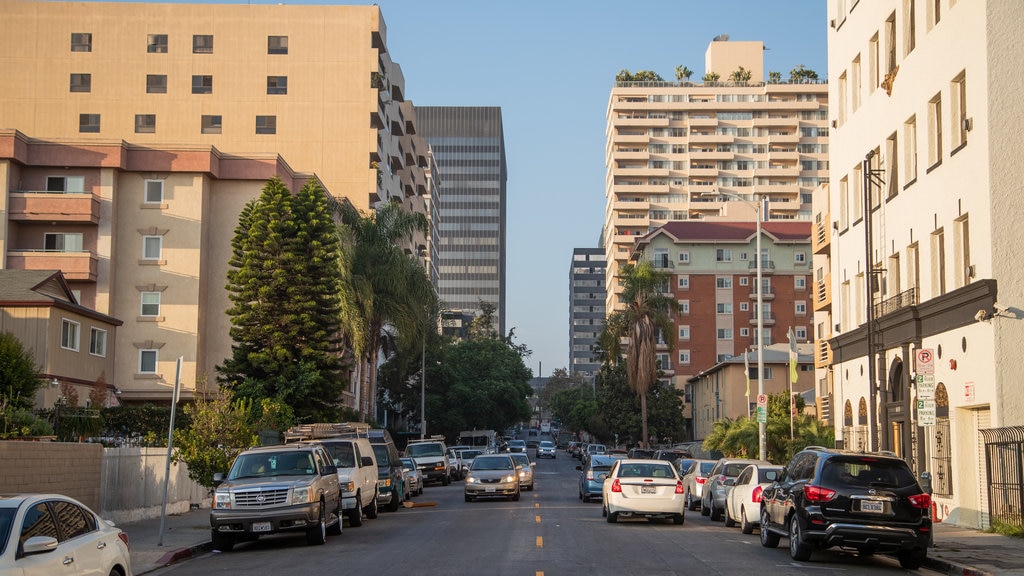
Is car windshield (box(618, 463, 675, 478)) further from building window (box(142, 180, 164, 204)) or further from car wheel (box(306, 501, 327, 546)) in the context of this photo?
building window (box(142, 180, 164, 204))

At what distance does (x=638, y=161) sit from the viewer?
438 feet

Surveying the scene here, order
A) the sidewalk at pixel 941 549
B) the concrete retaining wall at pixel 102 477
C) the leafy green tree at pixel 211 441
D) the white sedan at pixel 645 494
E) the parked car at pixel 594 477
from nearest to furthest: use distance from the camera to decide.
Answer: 1. the sidewalk at pixel 941 549
2. the concrete retaining wall at pixel 102 477
3. the white sedan at pixel 645 494
4. the leafy green tree at pixel 211 441
5. the parked car at pixel 594 477

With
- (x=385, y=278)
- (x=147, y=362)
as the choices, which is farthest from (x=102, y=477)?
(x=147, y=362)

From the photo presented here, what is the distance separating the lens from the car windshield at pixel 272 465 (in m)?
21.5

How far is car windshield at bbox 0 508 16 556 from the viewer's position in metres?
10.3

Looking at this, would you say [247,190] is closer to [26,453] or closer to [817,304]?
[817,304]

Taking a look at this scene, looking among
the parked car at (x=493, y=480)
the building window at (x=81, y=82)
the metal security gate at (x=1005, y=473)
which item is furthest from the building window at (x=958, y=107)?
the building window at (x=81, y=82)

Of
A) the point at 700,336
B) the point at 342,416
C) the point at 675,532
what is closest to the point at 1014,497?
the point at 675,532

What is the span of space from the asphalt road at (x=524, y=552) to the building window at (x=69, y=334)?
1858 centimetres

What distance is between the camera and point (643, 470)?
2597 centimetres

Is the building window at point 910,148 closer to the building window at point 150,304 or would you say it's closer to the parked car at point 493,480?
the parked car at point 493,480

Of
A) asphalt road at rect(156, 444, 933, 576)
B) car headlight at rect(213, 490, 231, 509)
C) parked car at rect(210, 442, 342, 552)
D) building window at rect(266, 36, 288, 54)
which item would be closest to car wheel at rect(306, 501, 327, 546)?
parked car at rect(210, 442, 342, 552)

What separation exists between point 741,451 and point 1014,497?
914 inches

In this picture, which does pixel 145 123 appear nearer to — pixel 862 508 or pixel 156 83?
pixel 156 83
